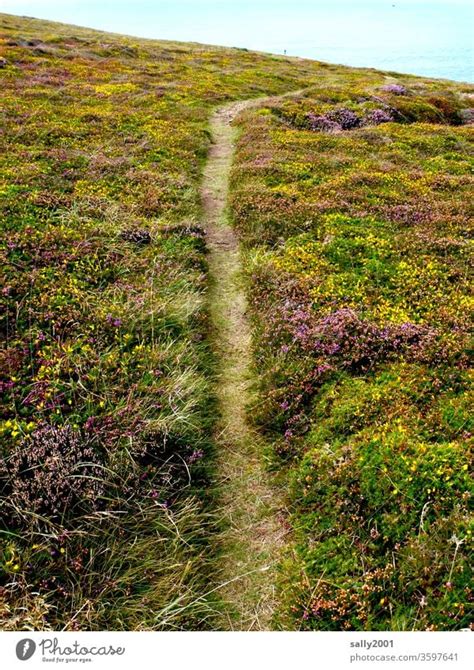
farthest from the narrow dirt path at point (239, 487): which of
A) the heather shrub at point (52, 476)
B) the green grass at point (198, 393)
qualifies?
the heather shrub at point (52, 476)

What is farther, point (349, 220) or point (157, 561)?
point (349, 220)

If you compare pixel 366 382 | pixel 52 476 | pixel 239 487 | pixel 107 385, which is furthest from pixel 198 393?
pixel 366 382

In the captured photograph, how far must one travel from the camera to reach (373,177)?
20.0 metres
